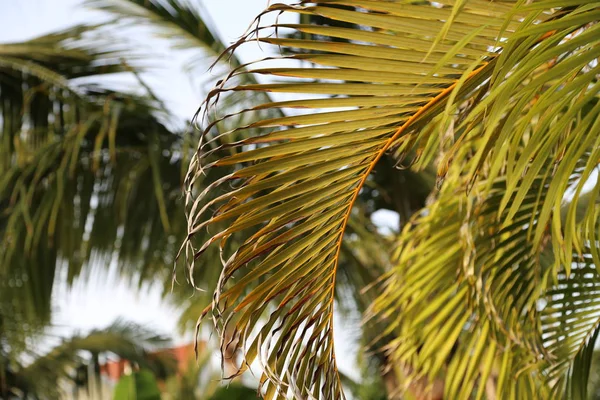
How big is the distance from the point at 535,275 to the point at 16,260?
2.28 metres

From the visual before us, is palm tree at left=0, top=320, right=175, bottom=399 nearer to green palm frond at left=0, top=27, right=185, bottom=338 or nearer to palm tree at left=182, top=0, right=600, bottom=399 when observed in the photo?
green palm frond at left=0, top=27, right=185, bottom=338

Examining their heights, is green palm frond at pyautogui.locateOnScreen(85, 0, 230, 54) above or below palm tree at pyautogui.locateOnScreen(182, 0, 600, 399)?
above

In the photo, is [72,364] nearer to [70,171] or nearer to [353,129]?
[70,171]

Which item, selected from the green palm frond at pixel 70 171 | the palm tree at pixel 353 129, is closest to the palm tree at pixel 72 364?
the green palm frond at pixel 70 171

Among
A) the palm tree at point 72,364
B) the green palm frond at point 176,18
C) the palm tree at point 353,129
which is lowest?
the palm tree at point 72,364

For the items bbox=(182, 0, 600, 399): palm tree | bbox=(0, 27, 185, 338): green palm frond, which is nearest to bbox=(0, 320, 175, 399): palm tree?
bbox=(0, 27, 185, 338): green palm frond

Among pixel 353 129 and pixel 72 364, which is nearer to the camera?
pixel 353 129

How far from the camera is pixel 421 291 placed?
5.50 feet

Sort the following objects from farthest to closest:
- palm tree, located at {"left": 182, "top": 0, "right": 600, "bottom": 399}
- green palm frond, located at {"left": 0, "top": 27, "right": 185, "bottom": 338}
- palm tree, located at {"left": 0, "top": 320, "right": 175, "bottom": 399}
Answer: palm tree, located at {"left": 0, "top": 320, "right": 175, "bottom": 399} → green palm frond, located at {"left": 0, "top": 27, "right": 185, "bottom": 338} → palm tree, located at {"left": 182, "top": 0, "right": 600, "bottom": 399}

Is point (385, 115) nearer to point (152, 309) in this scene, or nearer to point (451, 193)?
point (451, 193)

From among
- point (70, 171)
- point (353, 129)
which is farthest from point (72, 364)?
point (353, 129)

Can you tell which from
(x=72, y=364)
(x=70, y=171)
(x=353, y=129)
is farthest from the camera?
(x=72, y=364)

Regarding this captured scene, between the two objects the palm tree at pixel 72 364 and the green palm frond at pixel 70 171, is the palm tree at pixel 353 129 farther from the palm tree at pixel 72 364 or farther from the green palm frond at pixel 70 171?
the palm tree at pixel 72 364

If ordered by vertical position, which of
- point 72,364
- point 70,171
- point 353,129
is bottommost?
point 72,364
